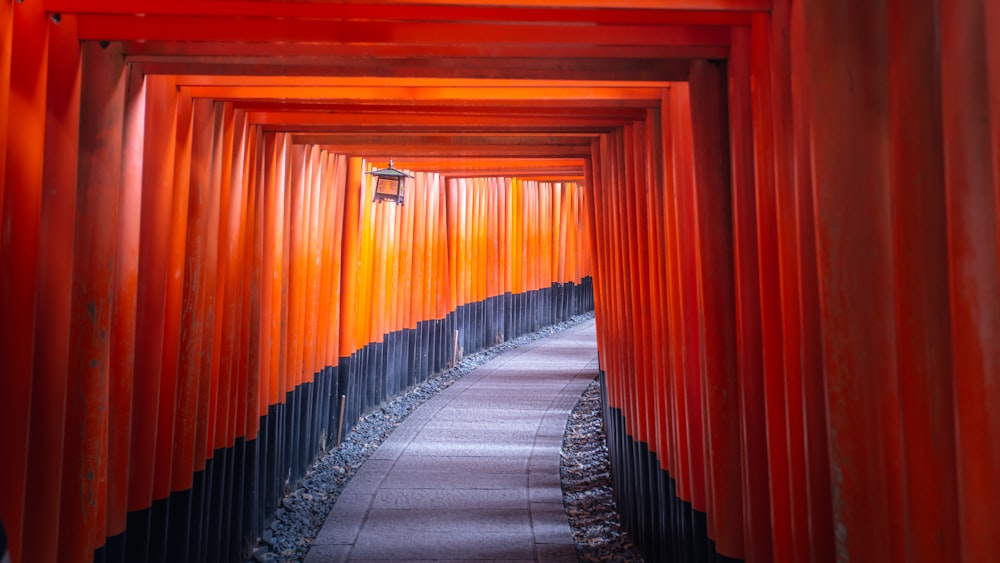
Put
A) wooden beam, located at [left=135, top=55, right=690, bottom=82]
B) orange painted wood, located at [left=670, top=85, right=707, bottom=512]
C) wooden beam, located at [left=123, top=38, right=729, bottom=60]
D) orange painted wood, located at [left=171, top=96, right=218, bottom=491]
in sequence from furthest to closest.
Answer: orange painted wood, located at [left=171, top=96, right=218, bottom=491]
orange painted wood, located at [left=670, top=85, right=707, bottom=512]
wooden beam, located at [left=135, top=55, right=690, bottom=82]
wooden beam, located at [left=123, top=38, right=729, bottom=60]

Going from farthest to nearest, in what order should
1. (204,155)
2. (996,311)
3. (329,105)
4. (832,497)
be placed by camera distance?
(329,105) < (204,155) < (832,497) < (996,311)

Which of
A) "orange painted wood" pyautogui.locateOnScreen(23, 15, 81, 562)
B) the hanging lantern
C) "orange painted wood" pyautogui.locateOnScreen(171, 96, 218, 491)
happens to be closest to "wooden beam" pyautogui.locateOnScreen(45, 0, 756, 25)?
"orange painted wood" pyautogui.locateOnScreen(23, 15, 81, 562)

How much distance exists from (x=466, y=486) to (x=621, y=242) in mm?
2822

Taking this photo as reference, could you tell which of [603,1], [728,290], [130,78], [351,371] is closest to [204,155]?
[130,78]

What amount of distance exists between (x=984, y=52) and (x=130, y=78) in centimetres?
354

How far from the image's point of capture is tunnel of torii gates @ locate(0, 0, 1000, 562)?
2.14m

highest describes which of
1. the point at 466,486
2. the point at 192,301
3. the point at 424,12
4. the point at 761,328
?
the point at 424,12

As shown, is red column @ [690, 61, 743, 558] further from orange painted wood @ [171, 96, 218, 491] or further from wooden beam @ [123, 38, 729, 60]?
orange painted wood @ [171, 96, 218, 491]

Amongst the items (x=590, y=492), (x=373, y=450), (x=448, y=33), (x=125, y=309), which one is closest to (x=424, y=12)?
(x=448, y=33)

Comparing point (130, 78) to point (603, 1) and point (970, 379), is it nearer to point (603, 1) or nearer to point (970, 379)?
point (603, 1)

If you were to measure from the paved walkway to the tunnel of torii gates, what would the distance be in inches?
29.2

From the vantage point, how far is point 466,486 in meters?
7.82

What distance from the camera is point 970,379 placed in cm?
190

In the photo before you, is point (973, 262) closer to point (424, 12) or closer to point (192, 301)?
point (424, 12)
